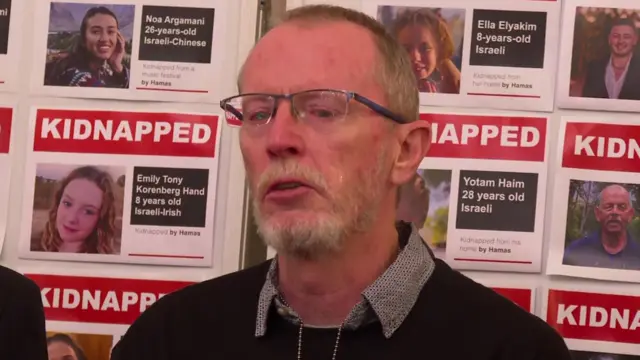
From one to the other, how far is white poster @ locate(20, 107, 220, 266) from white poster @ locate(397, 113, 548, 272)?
39cm

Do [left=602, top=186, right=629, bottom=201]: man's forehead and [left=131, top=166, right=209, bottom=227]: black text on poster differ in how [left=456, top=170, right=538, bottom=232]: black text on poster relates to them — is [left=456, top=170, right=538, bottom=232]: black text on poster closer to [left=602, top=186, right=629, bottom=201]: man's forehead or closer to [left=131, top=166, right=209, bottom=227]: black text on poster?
[left=602, top=186, right=629, bottom=201]: man's forehead

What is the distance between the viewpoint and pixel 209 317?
104cm

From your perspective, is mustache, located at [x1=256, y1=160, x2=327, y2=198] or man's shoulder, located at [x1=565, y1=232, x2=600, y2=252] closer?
mustache, located at [x1=256, y1=160, x2=327, y2=198]

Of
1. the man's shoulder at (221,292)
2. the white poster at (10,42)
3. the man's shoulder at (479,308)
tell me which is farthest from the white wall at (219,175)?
the man's shoulder at (479,308)

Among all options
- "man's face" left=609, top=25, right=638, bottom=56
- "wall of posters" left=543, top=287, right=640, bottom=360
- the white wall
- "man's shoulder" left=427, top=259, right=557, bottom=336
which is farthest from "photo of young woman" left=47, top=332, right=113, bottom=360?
"man's face" left=609, top=25, right=638, bottom=56

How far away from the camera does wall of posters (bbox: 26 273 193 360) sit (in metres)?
1.39

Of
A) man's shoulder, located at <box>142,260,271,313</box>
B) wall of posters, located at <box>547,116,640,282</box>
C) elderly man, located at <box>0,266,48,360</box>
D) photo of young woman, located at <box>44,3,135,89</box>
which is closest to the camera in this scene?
man's shoulder, located at <box>142,260,271,313</box>

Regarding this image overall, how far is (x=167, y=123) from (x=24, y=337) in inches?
18.0

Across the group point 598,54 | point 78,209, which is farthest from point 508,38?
point 78,209

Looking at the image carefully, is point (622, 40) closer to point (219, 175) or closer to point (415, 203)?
point (415, 203)

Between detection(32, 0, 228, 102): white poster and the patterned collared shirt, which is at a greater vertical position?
detection(32, 0, 228, 102): white poster

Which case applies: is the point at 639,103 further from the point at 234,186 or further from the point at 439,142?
Result: the point at 234,186

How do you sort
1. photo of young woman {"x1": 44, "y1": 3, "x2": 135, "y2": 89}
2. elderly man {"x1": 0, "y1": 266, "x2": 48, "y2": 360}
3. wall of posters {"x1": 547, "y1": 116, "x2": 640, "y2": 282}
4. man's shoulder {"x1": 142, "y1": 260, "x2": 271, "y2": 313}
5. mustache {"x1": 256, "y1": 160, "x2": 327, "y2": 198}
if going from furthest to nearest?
1. photo of young woman {"x1": 44, "y1": 3, "x2": 135, "y2": 89}
2. wall of posters {"x1": 547, "y1": 116, "x2": 640, "y2": 282}
3. elderly man {"x1": 0, "y1": 266, "x2": 48, "y2": 360}
4. man's shoulder {"x1": 142, "y1": 260, "x2": 271, "y2": 313}
5. mustache {"x1": 256, "y1": 160, "x2": 327, "y2": 198}

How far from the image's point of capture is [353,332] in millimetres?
946
